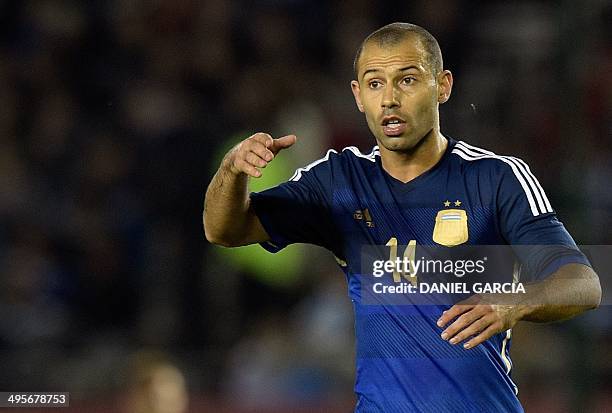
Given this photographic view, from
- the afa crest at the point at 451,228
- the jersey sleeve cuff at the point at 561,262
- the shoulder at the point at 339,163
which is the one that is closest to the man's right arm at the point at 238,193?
the shoulder at the point at 339,163

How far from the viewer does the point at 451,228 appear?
2.97 m

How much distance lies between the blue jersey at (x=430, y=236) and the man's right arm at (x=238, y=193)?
5 cm

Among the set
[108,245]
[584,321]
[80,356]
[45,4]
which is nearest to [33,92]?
[45,4]

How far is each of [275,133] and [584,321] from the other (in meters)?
1.95

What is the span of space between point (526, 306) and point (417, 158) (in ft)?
2.17

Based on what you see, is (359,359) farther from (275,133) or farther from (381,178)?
(275,133)

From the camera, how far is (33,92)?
20.3 feet

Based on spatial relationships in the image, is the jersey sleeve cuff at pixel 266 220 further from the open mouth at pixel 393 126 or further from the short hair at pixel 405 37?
the short hair at pixel 405 37

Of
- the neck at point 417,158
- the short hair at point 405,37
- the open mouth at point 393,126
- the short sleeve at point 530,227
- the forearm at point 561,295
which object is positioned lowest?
the forearm at point 561,295

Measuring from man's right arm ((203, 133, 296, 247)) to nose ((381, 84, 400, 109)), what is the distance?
0.86 ft

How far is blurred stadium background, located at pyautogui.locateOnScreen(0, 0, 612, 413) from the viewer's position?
465 centimetres

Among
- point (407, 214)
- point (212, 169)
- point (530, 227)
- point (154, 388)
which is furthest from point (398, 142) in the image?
point (212, 169)

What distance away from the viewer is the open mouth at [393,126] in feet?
9.86

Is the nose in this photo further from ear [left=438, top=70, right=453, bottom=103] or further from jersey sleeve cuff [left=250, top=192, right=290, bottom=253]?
jersey sleeve cuff [left=250, top=192, right=290, bottom=253]
